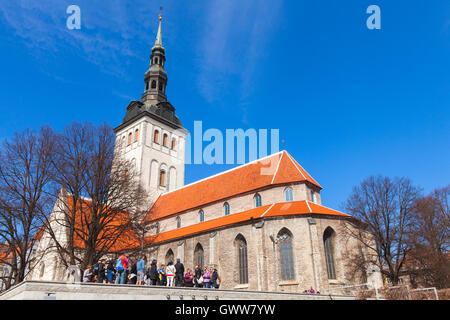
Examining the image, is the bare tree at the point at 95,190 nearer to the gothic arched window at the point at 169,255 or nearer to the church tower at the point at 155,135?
the gothic arched window at the point at 169,255

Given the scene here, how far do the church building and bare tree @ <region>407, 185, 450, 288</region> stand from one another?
510 cm

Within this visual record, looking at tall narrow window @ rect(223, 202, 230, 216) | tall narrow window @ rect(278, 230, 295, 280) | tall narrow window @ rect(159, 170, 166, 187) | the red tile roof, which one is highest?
tall narrow window @ rect(159, 170, 166, 187)

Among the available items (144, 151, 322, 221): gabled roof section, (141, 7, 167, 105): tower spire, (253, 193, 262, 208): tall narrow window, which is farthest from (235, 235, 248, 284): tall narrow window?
(141, 7, 167, 105): tower spire

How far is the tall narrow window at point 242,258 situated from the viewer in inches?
1070

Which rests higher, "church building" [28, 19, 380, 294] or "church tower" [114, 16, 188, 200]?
"church tower" [114, 16, 188, 200]

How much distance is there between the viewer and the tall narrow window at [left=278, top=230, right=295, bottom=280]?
25.4m

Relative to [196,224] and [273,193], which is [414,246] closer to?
[273,193]

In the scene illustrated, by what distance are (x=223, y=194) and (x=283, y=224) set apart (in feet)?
31.3

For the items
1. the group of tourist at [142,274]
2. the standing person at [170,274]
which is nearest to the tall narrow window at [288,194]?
the group of tourist at [142,274]

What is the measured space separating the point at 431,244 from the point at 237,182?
1893 cm

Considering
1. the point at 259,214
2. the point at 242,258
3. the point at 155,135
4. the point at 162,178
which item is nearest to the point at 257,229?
the point at 259,214

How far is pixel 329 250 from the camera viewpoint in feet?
87.1

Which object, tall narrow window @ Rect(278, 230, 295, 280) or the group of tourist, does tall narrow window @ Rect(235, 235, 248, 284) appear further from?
the group of tourist

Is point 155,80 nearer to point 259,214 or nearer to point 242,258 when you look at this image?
point 259,214
